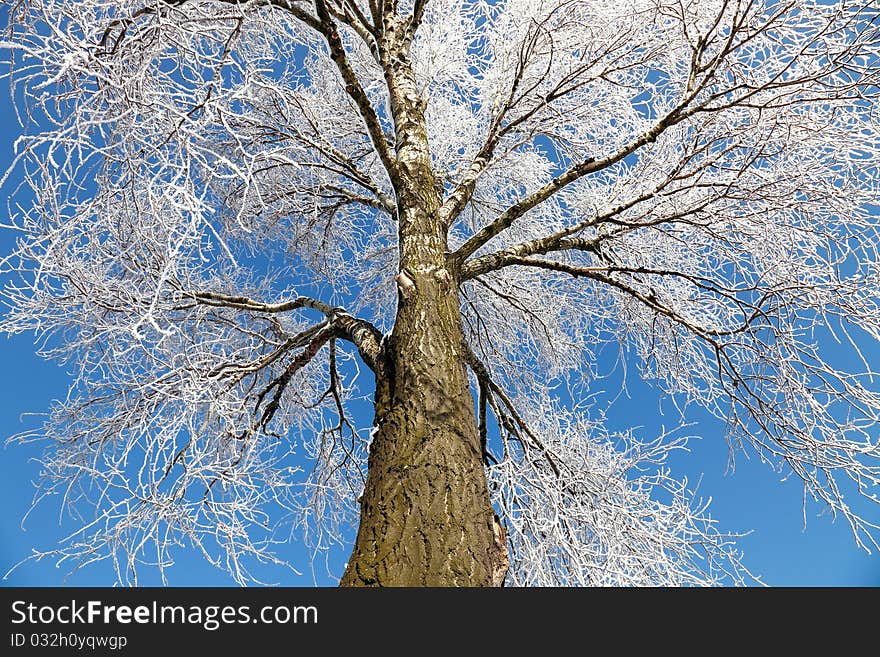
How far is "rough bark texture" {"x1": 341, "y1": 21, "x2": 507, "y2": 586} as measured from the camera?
2770 mm

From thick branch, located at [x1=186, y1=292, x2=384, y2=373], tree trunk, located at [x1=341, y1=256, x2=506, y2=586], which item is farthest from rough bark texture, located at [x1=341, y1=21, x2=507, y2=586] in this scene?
thick branch, located at [x1=186, y1=292, x2=384, y2=373]

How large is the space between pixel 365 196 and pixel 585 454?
2.63 metres

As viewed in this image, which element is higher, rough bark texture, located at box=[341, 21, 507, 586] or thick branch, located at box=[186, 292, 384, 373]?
thick branch, located at box=[186, 292, 384, 373]

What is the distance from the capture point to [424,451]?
3.01 metres

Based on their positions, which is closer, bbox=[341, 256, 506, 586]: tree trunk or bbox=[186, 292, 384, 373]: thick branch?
bbox=[341, 256, 506, 586]: tree trunk

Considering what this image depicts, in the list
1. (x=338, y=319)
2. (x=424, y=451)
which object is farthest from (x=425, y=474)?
(x=338, y=319)

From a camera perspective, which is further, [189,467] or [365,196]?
[365,196]

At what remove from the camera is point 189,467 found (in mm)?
3635

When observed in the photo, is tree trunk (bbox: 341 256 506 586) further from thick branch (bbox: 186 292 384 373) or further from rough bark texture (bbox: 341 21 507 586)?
thick branch (bbox: 186 292 384 373)
